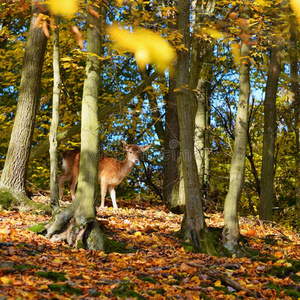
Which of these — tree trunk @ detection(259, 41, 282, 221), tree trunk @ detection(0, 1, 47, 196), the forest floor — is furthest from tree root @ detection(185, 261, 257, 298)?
tree trunk @ detection(259, 41, 282, 221)

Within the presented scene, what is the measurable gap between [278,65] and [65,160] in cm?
642

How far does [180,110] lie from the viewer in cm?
865

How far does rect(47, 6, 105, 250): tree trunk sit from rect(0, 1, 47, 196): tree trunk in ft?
9.85

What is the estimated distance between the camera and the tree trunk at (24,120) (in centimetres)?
1104

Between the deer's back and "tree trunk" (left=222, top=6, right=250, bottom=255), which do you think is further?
the deer's back

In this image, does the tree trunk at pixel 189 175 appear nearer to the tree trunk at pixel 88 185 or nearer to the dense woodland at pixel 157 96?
the dense woodland at pixel 157 96

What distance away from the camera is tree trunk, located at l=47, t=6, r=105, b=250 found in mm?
8047

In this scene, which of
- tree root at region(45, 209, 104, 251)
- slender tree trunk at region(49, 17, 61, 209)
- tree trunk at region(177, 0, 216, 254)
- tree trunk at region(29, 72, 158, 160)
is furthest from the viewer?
tree trunk at region(29, 72, 158, 160)

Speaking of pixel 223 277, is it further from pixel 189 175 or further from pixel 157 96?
pixel 157 96

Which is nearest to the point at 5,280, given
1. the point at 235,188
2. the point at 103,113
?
the point at 235,188

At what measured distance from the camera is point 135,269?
6.89 metres

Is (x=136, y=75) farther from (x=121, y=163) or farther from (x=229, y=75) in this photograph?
(x=121, y=163)

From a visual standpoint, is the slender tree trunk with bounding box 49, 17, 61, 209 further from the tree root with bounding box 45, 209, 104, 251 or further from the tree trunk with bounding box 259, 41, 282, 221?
the tree trunk with bounding box 259, 41, 282, 221

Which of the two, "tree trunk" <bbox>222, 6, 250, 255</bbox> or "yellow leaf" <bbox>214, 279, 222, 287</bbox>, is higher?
"tree trunk" <bbox>222, 6, 250, 255</bbox>
